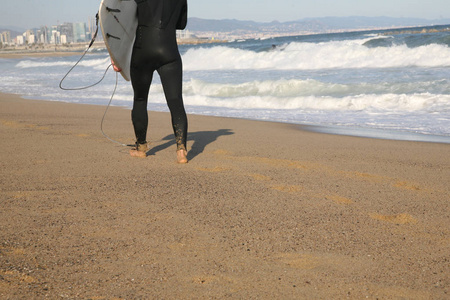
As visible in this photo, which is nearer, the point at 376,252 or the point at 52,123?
the point at 376,252

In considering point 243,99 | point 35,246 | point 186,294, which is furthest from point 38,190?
point 243,99

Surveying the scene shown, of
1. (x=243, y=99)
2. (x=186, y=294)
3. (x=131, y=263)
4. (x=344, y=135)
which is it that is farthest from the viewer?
(x=243, y=99)

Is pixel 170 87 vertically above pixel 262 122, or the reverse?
pixel 170 87

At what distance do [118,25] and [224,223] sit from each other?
100 inches

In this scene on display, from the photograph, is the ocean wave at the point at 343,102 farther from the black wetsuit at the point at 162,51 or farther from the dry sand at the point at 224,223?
the black wetsuit at the point at 162,51

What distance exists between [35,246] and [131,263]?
56 centimetres

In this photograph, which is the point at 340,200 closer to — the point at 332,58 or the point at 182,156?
the point at 182,156

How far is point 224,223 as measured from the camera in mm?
2959

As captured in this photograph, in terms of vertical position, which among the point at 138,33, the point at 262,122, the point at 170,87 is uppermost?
the point at 138,33

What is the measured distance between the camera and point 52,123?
287 inches

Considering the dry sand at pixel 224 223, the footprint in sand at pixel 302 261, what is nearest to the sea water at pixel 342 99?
the dry sand at pixel 224 223

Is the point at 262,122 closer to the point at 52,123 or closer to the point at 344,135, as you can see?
the point at 344,135

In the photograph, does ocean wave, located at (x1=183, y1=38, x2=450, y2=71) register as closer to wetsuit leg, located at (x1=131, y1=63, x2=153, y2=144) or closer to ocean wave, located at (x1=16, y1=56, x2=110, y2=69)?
ocean wave, located at (x1=16, y1=56, x2=110, y2=69)

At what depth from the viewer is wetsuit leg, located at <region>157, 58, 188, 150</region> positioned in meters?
4.64
